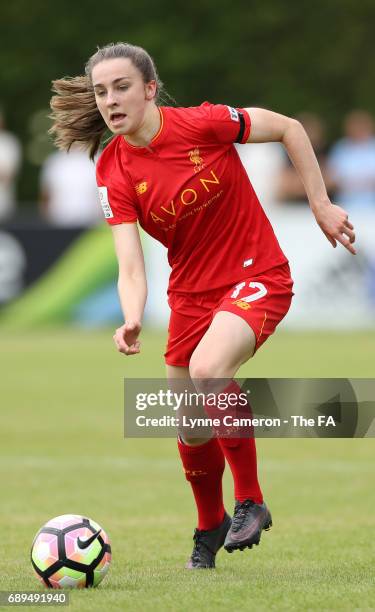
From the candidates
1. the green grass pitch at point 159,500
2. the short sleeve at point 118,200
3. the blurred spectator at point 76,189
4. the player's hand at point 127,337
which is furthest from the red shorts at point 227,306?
the blurred spectator at point 76,189

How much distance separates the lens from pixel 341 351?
1633cm

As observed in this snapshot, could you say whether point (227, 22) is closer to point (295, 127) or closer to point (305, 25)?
point (305, 25)

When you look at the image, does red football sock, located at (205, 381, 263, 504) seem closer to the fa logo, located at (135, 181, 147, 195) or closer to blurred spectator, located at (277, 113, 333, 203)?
the fa logo, located at (135, 181, 147, 195)

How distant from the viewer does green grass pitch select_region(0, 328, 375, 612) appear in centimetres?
583

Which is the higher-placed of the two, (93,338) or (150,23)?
(150,23)

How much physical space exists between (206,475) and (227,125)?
1677mm

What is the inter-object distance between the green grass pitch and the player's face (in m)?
2.04

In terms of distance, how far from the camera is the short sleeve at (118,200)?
6.51m

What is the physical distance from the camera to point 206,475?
6836mm

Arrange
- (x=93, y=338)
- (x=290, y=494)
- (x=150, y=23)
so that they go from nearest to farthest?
(x=290, y=494) < (x=93, y=338) < (x=150, y=23)

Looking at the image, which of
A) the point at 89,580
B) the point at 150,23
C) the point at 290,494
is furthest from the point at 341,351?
the point at 150,23

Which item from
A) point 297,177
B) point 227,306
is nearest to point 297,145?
point 227,306

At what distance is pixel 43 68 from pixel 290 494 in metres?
26.5

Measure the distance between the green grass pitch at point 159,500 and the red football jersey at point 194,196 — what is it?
140cm
